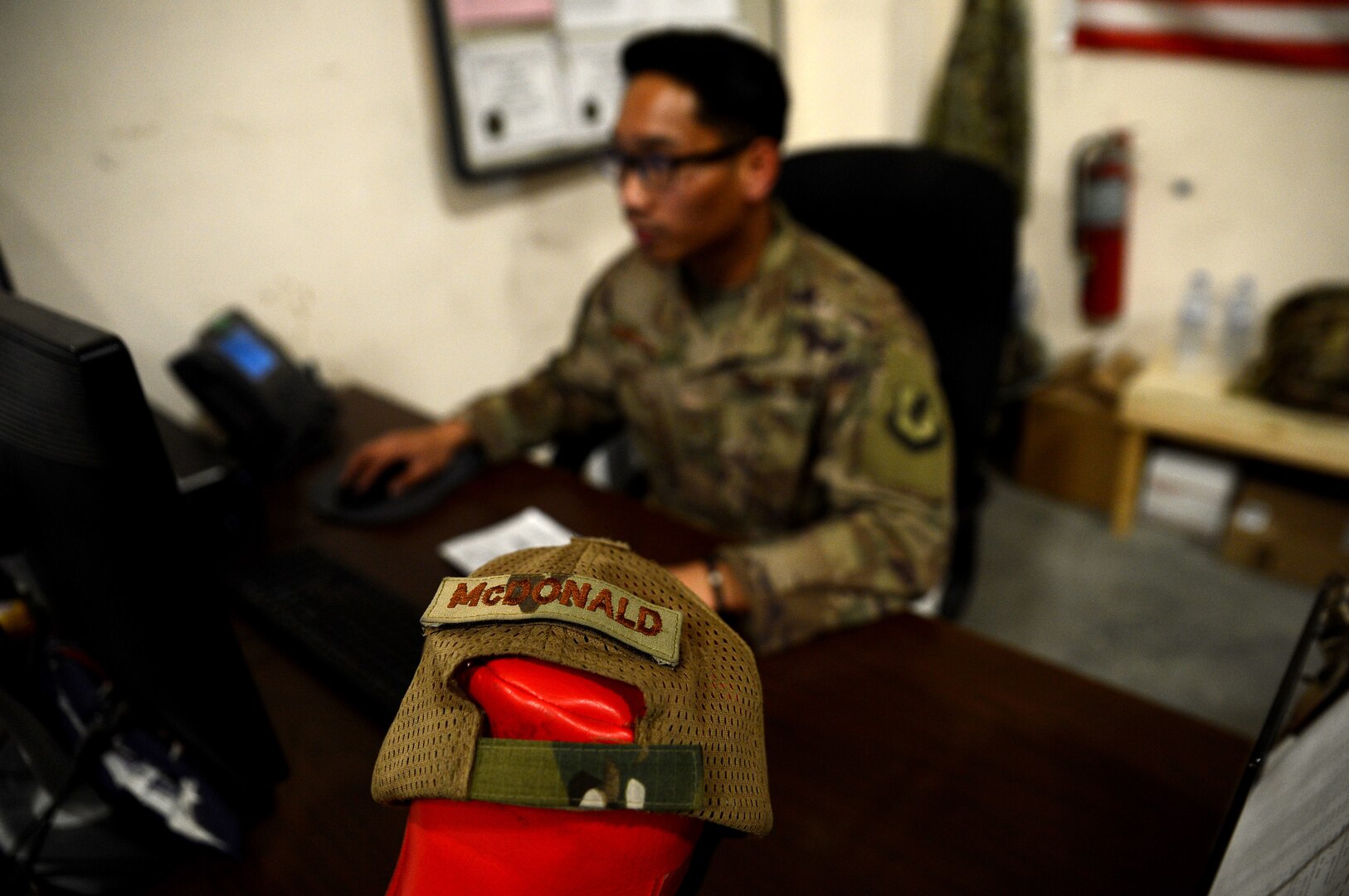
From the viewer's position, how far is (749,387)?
1.18 m

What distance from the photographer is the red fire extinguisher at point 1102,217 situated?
7.44 ft

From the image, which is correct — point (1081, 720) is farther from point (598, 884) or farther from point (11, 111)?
point (11, 111)

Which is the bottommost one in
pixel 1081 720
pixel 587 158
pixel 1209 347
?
pixel 1209 347

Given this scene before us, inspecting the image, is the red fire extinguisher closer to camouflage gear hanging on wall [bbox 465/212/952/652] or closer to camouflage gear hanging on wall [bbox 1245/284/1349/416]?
camouflage gear hanging on wall [bbox 1245/284/1349/416]

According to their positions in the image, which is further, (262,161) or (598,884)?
(262,161)

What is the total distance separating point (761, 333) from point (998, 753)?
2.08 feet

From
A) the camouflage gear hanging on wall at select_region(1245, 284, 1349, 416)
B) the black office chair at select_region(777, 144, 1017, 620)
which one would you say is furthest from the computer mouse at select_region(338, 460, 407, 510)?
the camouflage gear hanging on wall at select_region(1245, 284, 1349, 416)

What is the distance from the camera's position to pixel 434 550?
1.03m

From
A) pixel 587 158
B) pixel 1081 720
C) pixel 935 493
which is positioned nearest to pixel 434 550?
pixel 935 493

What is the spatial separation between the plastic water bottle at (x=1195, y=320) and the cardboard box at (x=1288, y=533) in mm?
383

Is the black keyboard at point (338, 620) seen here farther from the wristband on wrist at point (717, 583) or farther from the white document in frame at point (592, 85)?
the white document in frame at point (592, 85)

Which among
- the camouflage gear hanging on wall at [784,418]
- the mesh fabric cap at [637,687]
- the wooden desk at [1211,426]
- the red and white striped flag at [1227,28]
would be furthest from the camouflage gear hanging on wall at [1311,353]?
the mesh fabric cap at [637,687]

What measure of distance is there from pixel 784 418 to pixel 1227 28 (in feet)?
5.83

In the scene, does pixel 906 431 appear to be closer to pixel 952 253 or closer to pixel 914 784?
pixel 952 253
